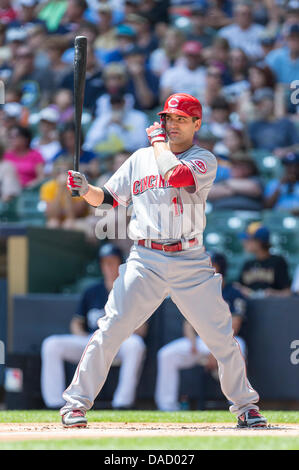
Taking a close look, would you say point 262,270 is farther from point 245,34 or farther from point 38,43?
point 38,43

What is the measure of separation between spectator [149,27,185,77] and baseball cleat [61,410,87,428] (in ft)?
25.5

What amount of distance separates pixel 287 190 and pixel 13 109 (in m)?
4.61

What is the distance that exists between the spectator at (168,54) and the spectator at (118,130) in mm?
1159

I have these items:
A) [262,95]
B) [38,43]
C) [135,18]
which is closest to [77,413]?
[262,95]

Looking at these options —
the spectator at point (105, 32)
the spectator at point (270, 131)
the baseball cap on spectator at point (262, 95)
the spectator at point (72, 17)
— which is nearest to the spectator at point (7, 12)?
the spectator at point (72, 17)

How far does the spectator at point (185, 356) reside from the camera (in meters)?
7.61

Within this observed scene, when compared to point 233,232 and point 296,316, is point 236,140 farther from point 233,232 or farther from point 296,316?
point 296,316

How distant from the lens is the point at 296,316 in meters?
7.66

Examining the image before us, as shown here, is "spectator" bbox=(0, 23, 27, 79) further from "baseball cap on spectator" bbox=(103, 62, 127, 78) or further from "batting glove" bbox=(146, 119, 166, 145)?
"batting glove" bbox=(146, 119, 166, 145)

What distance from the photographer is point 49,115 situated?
37.7ft

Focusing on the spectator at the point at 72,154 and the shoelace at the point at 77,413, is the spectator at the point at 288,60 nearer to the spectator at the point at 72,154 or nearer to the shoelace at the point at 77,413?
the spectator at the point at 72,154

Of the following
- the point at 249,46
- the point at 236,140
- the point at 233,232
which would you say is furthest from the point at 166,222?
the point at 249,46

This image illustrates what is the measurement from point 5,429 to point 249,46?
7853 millimetres

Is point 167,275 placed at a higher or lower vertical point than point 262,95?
lower
